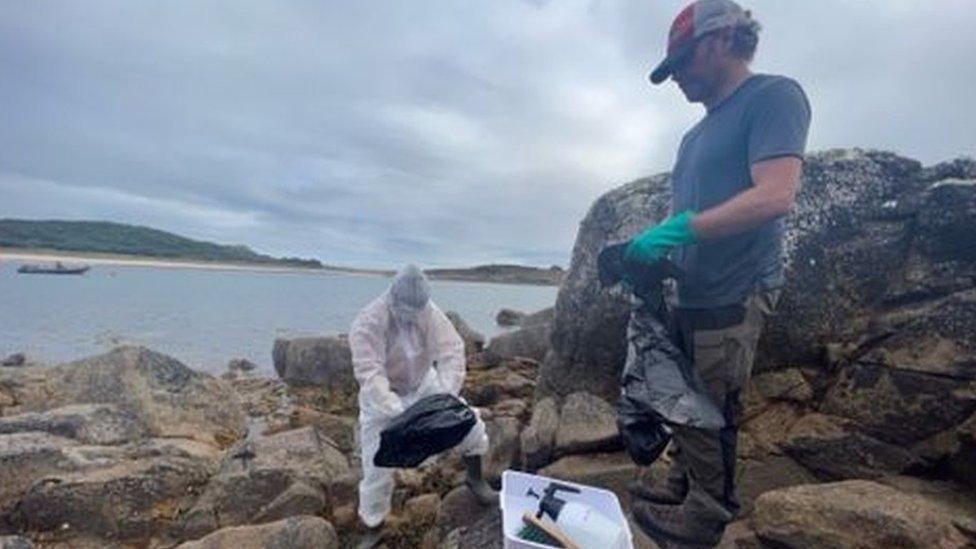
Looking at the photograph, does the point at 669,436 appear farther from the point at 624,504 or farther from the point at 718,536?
the point at 624,504

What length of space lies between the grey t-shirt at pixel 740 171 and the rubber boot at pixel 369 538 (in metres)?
3.13

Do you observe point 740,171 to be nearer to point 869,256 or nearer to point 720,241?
point 720,241

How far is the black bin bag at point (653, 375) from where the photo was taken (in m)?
3.72

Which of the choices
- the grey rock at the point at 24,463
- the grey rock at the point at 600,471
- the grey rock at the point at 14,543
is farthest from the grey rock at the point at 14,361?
the grey rock at the point at 600,471

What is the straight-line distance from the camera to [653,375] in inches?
152

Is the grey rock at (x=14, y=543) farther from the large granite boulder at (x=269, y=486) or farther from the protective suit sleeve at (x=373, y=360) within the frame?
the protective suit sleeve at (x=373, y=360)

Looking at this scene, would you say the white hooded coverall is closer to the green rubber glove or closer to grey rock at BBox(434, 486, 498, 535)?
grey rock at BBox(434, 486, 498, 535)

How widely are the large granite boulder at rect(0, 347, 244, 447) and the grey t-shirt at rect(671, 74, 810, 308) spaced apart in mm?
7222

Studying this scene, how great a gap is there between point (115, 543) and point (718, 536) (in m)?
4.89

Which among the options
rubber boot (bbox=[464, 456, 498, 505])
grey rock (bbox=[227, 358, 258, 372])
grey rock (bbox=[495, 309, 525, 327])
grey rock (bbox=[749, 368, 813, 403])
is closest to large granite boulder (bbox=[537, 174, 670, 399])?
grey rock (bbox=[749, 368, 813, 403])

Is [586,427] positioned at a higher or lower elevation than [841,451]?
lower

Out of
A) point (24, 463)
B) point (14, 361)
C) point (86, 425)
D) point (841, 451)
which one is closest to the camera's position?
point (841, 451)

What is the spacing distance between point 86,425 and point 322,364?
22.9ft

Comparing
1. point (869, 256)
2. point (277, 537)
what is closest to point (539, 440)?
point (277, 537)
